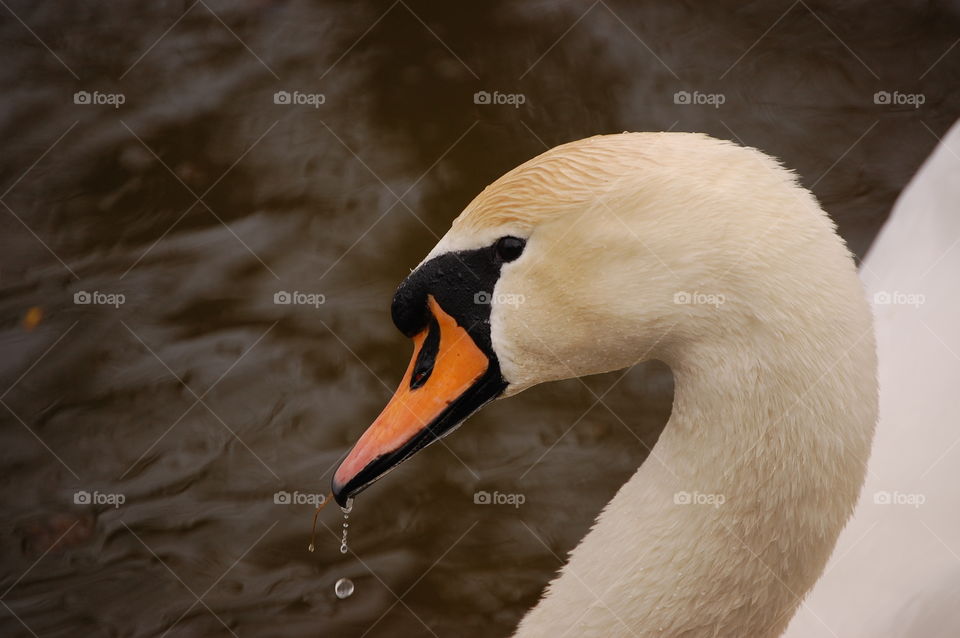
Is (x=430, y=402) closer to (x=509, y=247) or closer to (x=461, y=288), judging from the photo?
(x=461, y=288)

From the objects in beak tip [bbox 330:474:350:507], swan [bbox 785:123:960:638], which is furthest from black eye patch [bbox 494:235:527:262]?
swan [bbox 785:123:960:638]

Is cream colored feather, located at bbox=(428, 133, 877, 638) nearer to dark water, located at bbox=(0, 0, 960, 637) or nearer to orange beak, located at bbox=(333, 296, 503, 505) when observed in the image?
orange beak, located at bbox=(333, 296, 503, 505)

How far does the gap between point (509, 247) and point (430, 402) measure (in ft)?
1.50

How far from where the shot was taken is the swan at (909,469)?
3.50 meters

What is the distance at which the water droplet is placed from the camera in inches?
165

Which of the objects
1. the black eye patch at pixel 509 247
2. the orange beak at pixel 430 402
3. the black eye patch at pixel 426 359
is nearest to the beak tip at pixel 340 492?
the orange beak at pixel 430 402

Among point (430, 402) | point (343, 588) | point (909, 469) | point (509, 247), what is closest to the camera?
point (509, 247)

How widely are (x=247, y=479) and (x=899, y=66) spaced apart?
3765mm

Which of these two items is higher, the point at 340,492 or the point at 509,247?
the point at 509,247

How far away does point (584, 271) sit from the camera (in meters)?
2.42

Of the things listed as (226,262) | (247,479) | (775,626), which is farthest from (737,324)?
(226,262)

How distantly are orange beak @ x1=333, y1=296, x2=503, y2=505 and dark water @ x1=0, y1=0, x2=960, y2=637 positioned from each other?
1.65 metres

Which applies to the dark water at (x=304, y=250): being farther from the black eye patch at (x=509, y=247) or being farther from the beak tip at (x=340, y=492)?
the black eye patch at (x=509, y=247)

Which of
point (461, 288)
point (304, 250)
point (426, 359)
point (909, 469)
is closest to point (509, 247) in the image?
point (461, 288)
